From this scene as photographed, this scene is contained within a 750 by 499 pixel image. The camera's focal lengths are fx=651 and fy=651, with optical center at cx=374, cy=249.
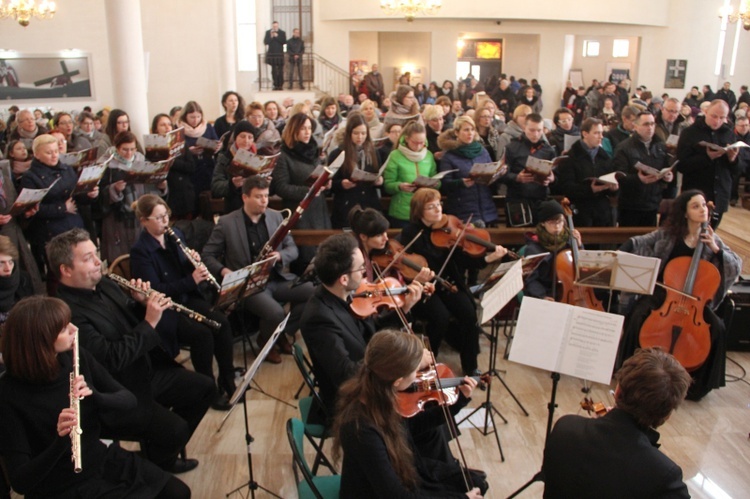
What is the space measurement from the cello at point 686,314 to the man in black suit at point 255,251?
228cm

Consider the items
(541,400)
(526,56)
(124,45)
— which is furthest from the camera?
(526,56)

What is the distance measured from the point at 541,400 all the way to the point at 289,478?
5.58 ft

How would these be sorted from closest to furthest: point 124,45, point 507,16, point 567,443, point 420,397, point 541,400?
point 567,443 < point 420,397 < point 541,400 < point 124,45 < point 507,16

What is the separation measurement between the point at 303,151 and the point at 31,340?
3293mm

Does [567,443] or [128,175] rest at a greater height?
[128,175]

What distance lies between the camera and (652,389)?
2.11 metres

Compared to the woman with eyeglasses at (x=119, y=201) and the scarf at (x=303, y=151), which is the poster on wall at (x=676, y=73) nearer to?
the scarf at (x=303, y=151)

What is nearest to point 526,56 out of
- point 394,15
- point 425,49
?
point 425,49

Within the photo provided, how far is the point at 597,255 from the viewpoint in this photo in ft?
12.3

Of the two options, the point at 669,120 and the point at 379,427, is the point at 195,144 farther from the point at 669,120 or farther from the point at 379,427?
the point at 669,120

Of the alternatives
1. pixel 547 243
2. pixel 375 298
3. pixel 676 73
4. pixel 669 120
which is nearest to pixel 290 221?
pixel 375 298

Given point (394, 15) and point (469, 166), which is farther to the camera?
point (394, 15)

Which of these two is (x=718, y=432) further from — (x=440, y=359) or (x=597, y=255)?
(x=440, y=359)

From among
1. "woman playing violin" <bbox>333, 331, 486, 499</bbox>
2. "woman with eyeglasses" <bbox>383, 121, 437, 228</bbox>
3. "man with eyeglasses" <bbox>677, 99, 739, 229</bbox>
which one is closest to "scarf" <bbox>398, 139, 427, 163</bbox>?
"woman with eyeglasses" <bbox>383, 121, 437, 228</bbox>
